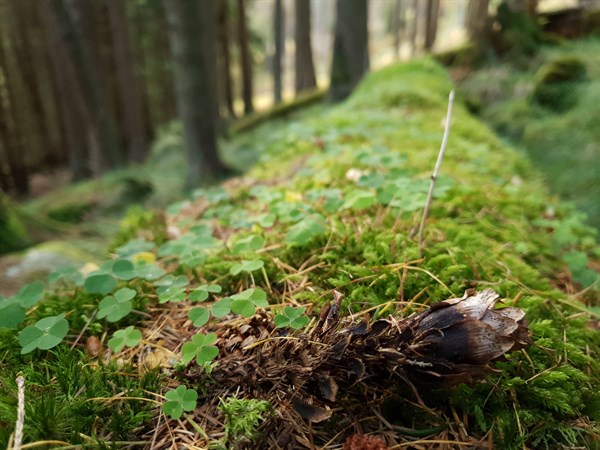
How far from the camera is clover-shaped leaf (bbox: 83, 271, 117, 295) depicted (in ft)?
5.00

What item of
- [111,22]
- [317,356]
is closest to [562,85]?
[317,356]

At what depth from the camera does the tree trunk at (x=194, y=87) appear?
6.11 m

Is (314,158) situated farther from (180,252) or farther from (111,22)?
(111,22)

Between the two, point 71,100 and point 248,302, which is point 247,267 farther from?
point 71,100

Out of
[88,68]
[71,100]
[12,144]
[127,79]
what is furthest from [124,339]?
[12,144]

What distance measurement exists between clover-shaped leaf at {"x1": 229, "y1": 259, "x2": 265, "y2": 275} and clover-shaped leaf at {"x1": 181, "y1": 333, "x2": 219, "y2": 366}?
0.38m

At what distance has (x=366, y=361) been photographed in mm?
1078

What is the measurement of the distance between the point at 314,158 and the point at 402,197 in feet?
4.12

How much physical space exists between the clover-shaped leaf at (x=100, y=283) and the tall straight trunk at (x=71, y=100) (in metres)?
10.6

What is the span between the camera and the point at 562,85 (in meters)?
6.28

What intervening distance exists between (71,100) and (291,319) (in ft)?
41.6

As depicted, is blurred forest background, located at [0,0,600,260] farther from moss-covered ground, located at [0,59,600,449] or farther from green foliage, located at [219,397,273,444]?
green foliage, located at [219,397,273,444]

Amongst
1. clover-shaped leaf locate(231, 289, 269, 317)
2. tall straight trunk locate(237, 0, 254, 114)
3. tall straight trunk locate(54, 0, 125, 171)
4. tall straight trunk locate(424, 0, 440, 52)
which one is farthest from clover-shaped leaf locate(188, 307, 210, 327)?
tall straight trunk locate(424, 0, 440, 52)

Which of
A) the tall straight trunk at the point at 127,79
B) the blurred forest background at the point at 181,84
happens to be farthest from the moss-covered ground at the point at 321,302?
the tall straight trunk at the point at 127,79
